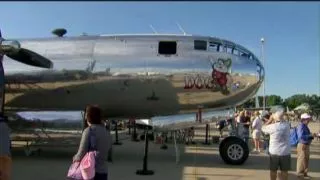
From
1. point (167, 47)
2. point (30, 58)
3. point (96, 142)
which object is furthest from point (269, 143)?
point (30, 58)

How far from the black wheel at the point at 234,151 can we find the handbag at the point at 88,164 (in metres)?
8.16

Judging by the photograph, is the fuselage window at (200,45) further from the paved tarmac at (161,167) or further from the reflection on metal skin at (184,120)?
the paved tarmac at (161,167)

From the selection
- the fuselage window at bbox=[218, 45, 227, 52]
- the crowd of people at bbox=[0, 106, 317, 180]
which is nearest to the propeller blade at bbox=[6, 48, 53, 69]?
the crowd of people at bbox=[0, 106, 317, 180]

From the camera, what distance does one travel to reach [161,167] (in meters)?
13.4

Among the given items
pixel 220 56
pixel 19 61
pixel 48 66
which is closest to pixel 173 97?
pixel 220 56

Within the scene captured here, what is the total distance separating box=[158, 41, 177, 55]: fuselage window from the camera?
14438mm

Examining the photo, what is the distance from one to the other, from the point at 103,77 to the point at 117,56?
78 centimetres

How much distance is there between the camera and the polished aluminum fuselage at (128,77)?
1412 centimetres

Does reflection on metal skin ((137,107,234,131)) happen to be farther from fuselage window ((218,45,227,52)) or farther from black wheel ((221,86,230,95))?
fuselage window ((218,45,227,52))

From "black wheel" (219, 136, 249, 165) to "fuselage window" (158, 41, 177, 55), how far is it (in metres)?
3.15

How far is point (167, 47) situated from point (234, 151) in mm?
3743

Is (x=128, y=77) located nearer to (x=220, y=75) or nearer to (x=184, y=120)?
(x=184, y=120)

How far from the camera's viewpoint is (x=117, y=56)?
47.8ft

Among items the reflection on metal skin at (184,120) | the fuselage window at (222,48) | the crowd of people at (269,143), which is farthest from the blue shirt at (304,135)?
the fuselage window at (222,48)
